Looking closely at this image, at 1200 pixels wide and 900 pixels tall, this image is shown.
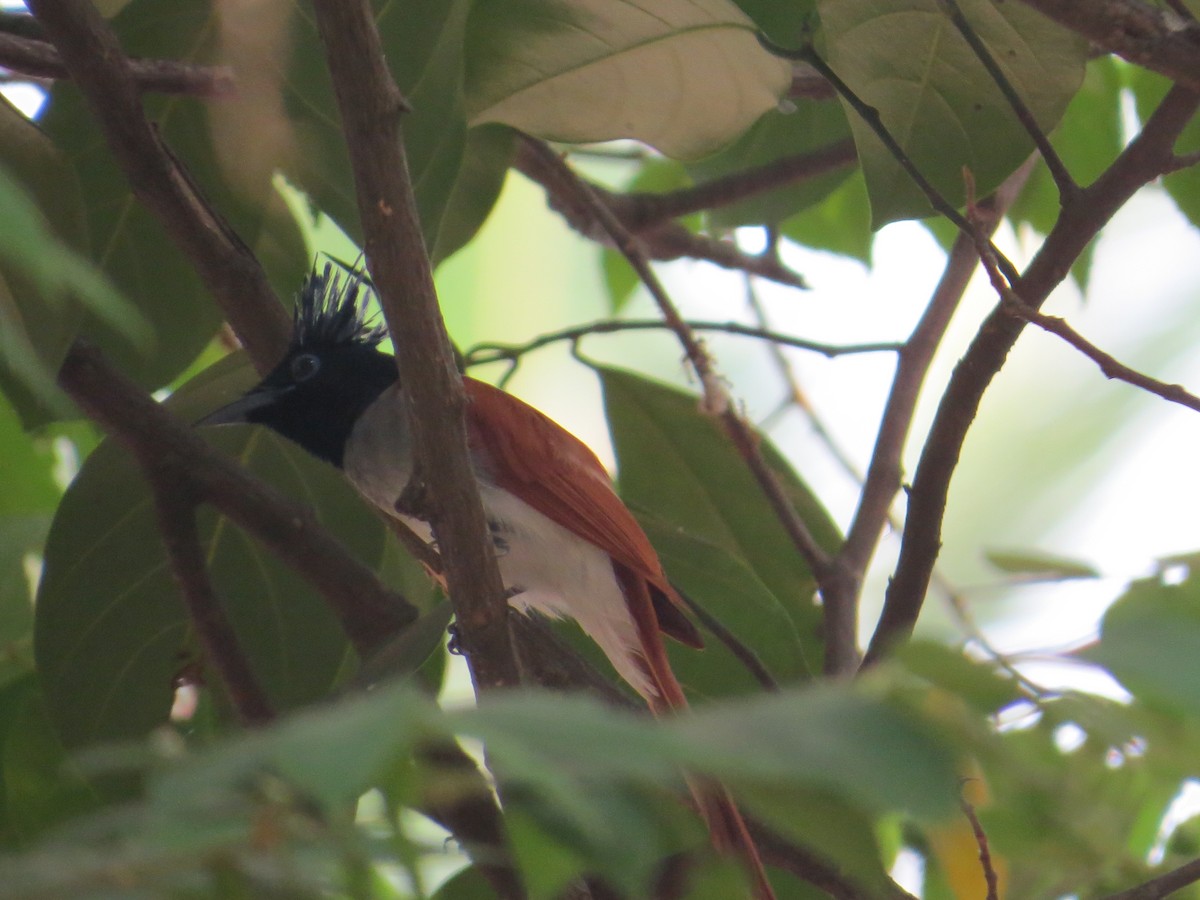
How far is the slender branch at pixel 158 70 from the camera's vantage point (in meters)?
1.70

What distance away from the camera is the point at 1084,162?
7.43 feet

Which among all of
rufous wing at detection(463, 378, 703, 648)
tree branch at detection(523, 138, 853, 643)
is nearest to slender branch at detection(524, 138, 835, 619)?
tree branch at detection(523, 138, 853, 643)

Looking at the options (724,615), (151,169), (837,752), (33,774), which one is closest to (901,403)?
(724,615)

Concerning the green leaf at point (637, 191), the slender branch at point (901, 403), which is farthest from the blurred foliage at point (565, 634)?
the green leaf at point (637, 191)

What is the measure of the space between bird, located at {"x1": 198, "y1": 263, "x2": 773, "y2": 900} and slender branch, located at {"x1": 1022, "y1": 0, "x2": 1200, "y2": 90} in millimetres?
1007

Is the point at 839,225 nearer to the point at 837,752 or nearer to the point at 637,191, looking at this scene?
the point at 637,191

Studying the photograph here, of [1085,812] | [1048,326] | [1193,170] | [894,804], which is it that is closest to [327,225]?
[1193,170]

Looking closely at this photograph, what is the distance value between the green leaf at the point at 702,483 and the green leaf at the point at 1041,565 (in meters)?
1.02

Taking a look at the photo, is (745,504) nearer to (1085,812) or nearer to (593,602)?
(593,602)

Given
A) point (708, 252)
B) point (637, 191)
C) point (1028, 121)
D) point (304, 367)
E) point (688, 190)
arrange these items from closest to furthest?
1. point (1028, 121)
2. point (304, 367)
3. point (688, 190)
4. point (708, 252)
5. point (637, 191)

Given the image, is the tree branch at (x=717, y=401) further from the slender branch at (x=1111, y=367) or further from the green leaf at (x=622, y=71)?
the slender branch at (x=1111, y=367)

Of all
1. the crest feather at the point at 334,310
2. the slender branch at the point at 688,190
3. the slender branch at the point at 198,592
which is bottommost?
the slender branch at the point at 198,592

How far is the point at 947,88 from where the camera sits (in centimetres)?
154

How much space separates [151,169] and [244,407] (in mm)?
621
